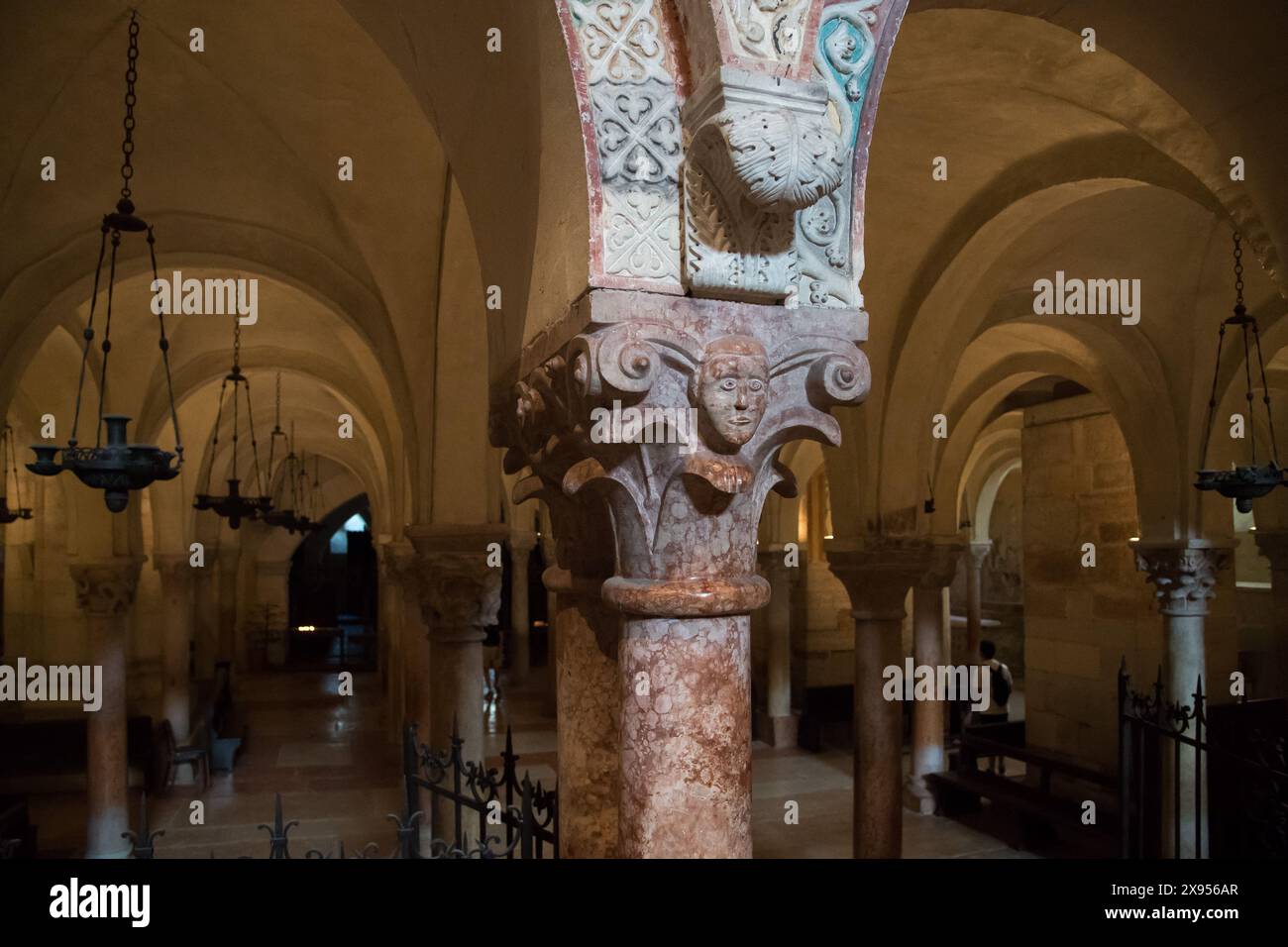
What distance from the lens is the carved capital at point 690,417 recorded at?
89.0 inches

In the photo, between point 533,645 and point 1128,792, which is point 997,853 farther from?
point 533,645

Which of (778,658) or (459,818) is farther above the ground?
(459,818)

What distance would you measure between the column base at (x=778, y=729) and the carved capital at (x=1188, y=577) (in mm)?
6572

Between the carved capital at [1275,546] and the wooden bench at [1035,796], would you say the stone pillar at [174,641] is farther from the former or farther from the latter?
the carved capital at [1275,546]

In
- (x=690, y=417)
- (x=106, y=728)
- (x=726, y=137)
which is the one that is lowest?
(x=106, y=728)

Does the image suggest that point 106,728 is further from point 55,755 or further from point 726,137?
point 726,137

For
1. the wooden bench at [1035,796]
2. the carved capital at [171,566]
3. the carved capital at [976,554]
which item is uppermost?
the carved capital at [171,566]

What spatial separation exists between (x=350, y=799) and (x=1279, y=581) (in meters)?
12.2

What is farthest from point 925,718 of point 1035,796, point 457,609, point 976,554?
point 976,554

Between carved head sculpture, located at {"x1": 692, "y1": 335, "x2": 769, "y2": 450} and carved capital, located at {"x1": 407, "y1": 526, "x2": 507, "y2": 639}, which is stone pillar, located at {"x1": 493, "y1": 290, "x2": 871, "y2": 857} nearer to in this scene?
carved head sculpture, located at {"x1": 692, "y1": 335, "x2": 769, "y2": 450}

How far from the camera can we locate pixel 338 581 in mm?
28531

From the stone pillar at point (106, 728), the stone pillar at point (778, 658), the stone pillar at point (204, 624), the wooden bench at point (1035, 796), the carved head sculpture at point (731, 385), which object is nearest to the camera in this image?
the carved head sculpture at point (731, 385)

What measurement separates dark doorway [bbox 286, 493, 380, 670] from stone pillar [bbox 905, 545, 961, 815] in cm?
1790

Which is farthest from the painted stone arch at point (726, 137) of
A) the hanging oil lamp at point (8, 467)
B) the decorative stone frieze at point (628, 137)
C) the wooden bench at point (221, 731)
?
the wooden bench at point (221, 731)
